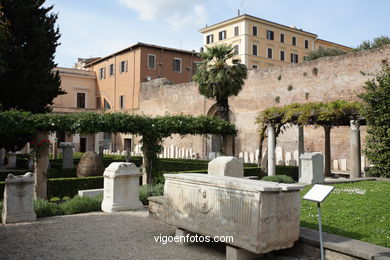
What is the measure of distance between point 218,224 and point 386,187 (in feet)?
24.4

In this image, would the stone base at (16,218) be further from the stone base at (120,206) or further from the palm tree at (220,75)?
the palm tree at (220,75)

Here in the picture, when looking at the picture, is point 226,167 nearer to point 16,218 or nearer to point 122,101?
point 16,218

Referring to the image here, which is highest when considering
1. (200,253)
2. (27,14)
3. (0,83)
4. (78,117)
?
(27,14)

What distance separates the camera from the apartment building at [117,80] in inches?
1380

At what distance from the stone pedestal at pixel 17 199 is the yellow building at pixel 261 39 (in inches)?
1437

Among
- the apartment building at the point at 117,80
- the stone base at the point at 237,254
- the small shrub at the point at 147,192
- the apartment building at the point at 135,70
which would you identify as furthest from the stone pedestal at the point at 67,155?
the apartment building at the point at 135,70

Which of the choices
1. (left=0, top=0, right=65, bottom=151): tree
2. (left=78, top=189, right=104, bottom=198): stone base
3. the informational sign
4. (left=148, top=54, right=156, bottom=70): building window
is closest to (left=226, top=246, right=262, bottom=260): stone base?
the informational sign

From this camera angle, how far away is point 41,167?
10453 millimetres

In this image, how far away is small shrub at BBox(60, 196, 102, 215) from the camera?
8.48 m

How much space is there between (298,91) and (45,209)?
718 inches

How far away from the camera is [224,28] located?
151ft

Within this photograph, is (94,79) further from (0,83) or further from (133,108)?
(0,83)

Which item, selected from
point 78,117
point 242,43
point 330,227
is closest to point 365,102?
point 330,227

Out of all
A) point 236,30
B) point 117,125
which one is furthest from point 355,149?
point 236,30
